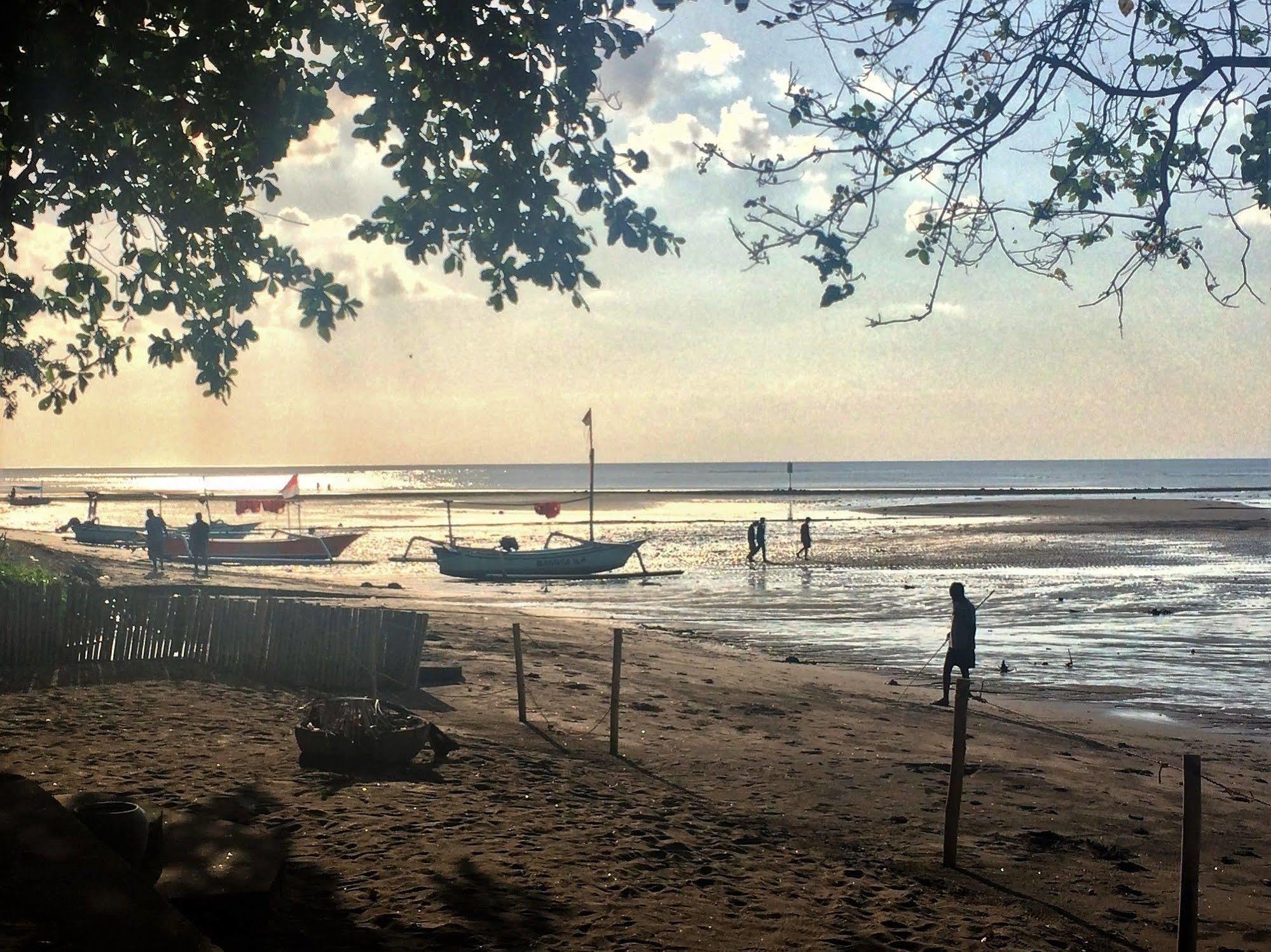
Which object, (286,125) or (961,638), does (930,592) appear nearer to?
(961,638)

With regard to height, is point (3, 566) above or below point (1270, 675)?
above

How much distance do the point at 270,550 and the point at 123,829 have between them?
44184mm

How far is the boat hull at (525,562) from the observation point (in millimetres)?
40812

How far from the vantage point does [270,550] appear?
48.3 metres

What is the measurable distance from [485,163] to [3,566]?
40.0 ft

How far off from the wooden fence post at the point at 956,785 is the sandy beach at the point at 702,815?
155mm

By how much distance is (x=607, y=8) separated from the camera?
10234 mm

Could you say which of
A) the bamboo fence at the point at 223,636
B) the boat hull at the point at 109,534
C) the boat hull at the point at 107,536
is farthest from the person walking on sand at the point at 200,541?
the bamboo fence at the point at 223,636

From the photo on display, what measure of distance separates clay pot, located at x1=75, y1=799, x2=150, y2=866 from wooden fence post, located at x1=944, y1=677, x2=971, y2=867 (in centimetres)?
536

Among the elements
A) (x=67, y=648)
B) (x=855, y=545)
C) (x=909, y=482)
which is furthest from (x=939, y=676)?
(x=909, y=482)

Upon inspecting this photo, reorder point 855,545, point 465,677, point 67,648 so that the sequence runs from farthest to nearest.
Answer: point 855,545
point 465,677
point 67,648

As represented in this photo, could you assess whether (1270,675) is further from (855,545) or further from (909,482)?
(909,482)

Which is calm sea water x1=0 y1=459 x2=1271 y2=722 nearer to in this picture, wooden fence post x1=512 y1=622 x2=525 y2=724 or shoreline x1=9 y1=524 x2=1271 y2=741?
shoreline x1=9 y1=524 x2=1271 y2=741

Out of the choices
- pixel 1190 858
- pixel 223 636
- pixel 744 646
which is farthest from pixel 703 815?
pixel 744 646
